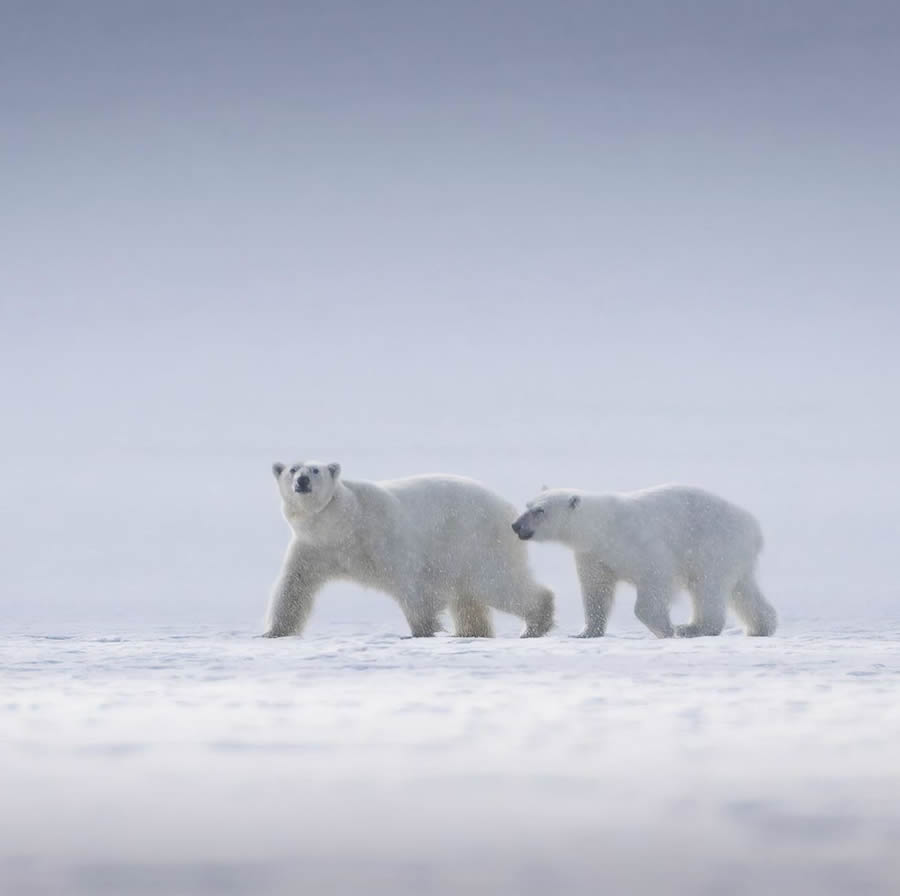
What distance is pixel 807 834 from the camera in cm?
257

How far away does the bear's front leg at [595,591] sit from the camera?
30.3 ft

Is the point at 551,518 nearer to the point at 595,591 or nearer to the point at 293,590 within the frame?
the point at 595,591

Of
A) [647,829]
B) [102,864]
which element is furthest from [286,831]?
[647,829]

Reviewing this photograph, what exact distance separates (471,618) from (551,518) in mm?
1387

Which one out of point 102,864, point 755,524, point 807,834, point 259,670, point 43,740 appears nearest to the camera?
point 102,864

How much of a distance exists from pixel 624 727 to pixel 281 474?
5665 millimetres

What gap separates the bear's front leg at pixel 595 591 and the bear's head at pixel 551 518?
0.27 m

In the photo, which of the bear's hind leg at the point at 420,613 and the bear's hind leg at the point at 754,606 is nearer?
the bear's hind leg at the point at 420,613

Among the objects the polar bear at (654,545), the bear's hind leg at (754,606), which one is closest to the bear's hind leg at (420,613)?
the polar bear at (654,545)

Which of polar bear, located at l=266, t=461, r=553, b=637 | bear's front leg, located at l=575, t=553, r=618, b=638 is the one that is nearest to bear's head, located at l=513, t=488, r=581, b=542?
bear's front leg, located at l=575, t=553, r=618, b=638

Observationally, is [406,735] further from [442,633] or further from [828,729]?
[442,633]

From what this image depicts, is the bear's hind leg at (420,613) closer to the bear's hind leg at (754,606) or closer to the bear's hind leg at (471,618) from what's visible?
the bear's hind leg at (471,618)

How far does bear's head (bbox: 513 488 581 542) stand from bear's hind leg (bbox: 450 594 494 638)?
3.58 ft

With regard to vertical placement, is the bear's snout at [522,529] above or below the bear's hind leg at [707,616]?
above
